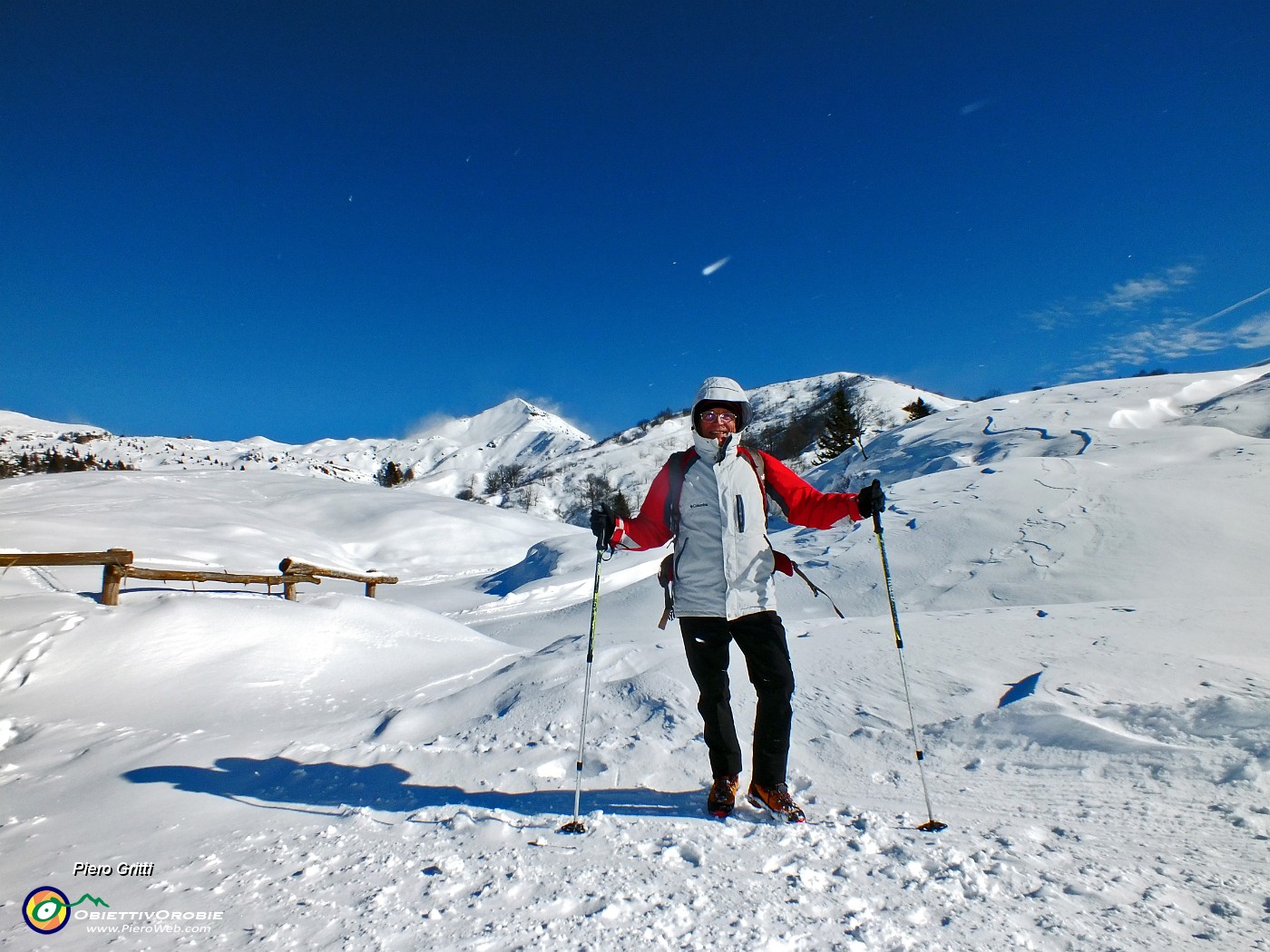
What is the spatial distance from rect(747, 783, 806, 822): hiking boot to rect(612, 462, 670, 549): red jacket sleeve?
1.26 m

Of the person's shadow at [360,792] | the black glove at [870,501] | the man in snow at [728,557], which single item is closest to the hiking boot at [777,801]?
the man in snow at [728,557]

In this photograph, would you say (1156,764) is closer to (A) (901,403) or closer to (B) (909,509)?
(B) (909,509)

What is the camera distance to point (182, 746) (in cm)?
428

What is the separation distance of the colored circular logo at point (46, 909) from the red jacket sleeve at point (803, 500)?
10.8 ft

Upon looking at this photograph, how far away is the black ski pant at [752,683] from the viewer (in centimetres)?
283

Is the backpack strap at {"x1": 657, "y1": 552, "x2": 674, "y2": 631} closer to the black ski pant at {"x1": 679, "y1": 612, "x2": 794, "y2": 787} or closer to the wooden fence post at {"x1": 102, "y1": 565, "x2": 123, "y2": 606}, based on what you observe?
the black ski pant at {"x1": 679, "y1": 612, "x2": 794, "y2": 787}

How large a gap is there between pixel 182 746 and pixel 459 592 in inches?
506

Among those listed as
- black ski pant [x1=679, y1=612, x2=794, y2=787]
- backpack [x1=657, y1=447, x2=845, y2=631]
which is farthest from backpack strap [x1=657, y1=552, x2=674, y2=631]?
black ski pant [x1=679, y1=612, x2=794, y2=787]

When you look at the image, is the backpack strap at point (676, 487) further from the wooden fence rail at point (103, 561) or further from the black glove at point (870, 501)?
the wooden fence rail at point (103, 561)

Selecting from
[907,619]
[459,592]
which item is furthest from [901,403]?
[907,619]

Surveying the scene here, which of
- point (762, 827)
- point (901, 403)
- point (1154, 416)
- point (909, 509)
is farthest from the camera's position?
point (901, 403)

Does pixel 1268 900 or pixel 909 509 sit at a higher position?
pixel 909 509

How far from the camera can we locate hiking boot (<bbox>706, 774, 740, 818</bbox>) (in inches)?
109

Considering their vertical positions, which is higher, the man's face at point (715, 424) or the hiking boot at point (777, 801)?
the man's face at point (715, 424)
